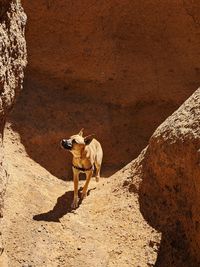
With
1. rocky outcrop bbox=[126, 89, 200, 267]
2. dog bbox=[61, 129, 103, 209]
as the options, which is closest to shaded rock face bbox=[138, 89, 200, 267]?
rocky outcrop bbox=[126, 89, 200, 267]

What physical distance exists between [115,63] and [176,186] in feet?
20.9

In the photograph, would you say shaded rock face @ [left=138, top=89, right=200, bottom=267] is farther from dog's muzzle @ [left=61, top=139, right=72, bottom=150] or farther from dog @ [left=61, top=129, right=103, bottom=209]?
dog's muzzle @ [left=61, top=139, right=72, bottom=150]

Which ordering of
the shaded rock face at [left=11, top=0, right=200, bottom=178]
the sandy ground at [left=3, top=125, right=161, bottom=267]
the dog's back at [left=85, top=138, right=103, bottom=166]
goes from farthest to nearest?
the shaded rock face at [left=11, top=0, right=200, bottom=178], the dog's back at [left=85, top=138, right=103, bottom=166], the sandy ground at [left=3, top=125, right=161, bottom=267]

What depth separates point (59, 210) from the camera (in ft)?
31.8

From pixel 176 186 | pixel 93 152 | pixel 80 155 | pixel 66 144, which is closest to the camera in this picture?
pixel 176 186

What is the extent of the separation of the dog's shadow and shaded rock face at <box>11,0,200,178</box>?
11.7ft

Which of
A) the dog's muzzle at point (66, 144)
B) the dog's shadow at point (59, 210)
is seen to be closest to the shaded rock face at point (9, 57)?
the dog's shadow at point (59, 210)

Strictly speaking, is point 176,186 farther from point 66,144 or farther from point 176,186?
point 66,144

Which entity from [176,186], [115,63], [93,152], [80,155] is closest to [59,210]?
[80,155]

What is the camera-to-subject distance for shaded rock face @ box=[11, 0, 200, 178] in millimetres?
14250

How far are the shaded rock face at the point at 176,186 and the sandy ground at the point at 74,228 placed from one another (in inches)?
9.0

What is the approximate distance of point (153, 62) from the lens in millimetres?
14898

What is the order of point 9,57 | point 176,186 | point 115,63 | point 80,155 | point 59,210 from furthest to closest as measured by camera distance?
point 115,63, point 80,155, point 59,210, point 176,186, point 9,57

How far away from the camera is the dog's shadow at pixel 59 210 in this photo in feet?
30.1
